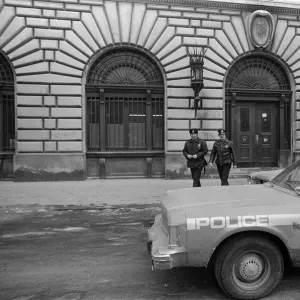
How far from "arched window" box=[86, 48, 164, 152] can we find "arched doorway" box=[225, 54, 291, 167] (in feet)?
10.3

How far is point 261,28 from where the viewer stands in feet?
47.5

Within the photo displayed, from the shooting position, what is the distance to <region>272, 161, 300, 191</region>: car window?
14.4 feet

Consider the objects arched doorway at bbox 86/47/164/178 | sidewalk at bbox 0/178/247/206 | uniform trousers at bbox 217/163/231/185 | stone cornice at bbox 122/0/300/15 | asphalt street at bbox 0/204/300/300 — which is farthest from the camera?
arched doorway at bbox 86/47/164/178

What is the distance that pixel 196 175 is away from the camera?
1027cm

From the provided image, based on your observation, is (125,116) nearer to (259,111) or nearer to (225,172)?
(225,172)

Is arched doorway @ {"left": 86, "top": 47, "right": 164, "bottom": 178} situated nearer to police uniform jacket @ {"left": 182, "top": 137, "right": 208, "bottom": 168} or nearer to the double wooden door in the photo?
the double wooden door

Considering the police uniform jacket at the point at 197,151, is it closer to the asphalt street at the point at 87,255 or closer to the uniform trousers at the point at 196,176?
the uniform trousers at the point at 196,176

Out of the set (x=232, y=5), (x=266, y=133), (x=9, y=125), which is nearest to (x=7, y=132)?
(x=9, y=125)

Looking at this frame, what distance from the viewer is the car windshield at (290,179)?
4.39 metres

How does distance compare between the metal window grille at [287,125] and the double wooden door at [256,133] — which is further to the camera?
the metal window grille at [287,125]

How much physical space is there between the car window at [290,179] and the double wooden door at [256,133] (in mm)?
10418

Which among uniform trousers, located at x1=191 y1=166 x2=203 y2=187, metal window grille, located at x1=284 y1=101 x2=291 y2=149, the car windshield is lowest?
uniform trousers, located at x1=191 y1=166 x2=203 y2=187

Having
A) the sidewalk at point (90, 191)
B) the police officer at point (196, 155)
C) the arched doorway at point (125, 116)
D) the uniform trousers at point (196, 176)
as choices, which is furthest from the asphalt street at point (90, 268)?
the arched doorway at point (125, 116)

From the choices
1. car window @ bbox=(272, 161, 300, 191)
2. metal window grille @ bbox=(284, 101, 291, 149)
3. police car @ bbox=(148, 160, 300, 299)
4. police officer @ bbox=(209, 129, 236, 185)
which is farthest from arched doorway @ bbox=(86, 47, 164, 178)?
police car @ bbox=(148, 160, 300, 299)
